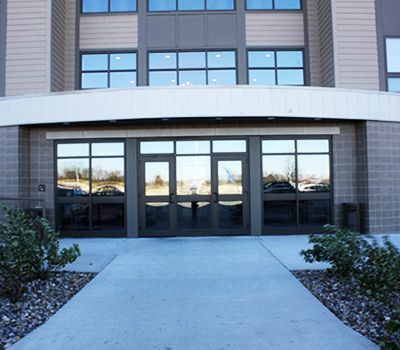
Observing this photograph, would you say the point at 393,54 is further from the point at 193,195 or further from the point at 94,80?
the point at 94,80

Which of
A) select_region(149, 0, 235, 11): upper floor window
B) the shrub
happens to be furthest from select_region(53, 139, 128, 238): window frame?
select_region(149, 0, 235, 11): upper floor window

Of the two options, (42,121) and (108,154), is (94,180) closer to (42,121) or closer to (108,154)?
(108,154)

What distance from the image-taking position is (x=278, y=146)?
1081 centimetres

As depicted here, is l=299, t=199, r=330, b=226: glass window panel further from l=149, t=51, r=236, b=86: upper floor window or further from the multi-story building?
l=149, t=51, r=236, b=86: upper floor window

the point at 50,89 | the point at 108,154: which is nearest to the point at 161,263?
the point at 108,154

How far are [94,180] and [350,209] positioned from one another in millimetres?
7749

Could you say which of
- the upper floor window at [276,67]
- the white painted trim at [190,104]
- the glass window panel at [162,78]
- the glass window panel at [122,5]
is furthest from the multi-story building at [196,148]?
the glass window panel at [162,78]

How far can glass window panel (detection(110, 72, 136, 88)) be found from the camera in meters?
14.0

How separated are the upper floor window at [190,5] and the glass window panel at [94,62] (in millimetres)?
2737

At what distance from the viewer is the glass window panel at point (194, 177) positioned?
10648 millimetres

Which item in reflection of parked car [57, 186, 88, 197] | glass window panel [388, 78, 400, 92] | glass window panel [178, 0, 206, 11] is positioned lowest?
reflection of parked car [57, 186, 88, 197]

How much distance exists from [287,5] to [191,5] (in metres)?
3.87

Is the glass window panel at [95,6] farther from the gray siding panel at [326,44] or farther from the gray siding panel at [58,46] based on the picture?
the gray siding panel at [326,44]

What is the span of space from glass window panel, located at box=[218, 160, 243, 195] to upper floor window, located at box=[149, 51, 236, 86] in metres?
4.66
